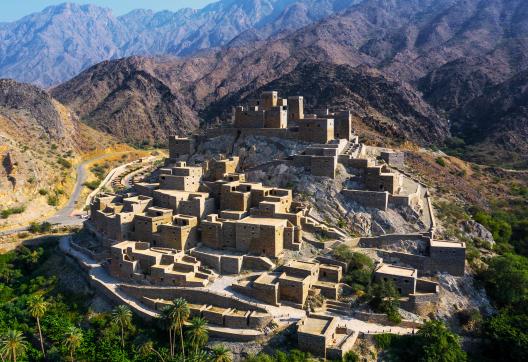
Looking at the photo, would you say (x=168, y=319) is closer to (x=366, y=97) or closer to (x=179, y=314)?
(x=179, y=314)

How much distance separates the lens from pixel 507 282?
3100 cm

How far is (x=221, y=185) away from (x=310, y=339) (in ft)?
48.6

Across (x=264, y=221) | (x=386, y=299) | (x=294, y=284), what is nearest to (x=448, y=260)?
(x=386, y=299)

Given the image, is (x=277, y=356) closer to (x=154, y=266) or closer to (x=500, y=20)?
(x=154, y=266)

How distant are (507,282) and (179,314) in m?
20.6

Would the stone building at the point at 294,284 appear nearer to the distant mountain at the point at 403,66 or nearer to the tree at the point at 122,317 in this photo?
the tree at the point at 122,317

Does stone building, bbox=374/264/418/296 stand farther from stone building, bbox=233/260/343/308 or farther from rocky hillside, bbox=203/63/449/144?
rocky hillside, bbox=203/63/449/144

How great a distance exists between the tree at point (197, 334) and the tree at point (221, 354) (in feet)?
2.96

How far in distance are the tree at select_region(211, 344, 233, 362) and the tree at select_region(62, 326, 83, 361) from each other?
8167 mm

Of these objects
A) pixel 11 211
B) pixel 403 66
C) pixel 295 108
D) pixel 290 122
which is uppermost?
pixel 403 66

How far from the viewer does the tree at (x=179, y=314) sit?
90.2 ft

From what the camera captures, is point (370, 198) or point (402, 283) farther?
point (370, 198)

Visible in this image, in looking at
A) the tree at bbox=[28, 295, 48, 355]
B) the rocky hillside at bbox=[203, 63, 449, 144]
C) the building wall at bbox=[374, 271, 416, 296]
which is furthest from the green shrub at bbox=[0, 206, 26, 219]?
the rocky hillside at bbox=[203, 63, 449, 144]

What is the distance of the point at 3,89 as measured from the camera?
8038cm
